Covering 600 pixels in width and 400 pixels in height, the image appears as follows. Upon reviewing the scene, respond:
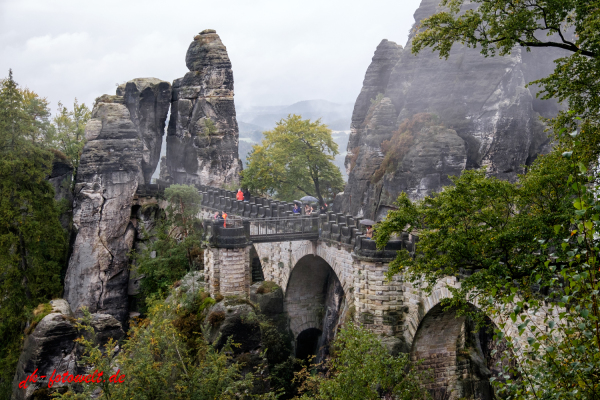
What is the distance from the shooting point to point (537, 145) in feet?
97.7

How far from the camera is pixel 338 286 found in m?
25.9

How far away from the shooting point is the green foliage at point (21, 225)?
92.0 feet

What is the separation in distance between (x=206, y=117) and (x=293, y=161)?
375 inches

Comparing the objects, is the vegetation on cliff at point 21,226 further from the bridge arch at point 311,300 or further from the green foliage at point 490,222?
the green foliage at point 490,222

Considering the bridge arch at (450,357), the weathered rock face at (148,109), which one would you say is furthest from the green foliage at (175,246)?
the bridge arch at (450,357)

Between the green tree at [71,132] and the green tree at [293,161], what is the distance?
14263 millimetres

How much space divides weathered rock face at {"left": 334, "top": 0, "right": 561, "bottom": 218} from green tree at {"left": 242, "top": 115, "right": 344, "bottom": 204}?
4069mm

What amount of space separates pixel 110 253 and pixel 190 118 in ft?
46.2

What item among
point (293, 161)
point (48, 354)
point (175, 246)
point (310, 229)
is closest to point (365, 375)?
point (310, 229)

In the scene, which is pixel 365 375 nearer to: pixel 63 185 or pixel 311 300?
pixel 311 300

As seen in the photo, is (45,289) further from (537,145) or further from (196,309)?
(537,145)

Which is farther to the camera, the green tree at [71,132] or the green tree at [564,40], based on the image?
the green tree at [71,132]

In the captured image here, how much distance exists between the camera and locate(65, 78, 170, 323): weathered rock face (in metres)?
34.9

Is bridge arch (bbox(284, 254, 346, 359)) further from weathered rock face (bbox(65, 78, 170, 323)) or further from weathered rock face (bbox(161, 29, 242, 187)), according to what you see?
weathered rock face (bbox(161, 29, 242, 187))
